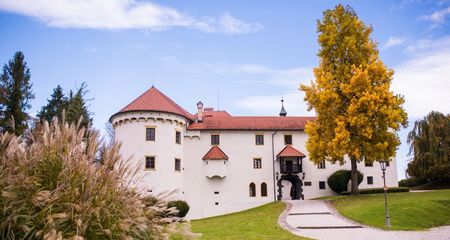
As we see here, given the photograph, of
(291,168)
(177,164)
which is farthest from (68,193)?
(291,168)

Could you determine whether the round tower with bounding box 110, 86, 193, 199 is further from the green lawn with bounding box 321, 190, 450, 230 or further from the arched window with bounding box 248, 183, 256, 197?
the green lawn with bounding box 321, 190, 450, 230

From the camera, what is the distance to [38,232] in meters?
4.98

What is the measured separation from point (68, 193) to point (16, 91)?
99.7ft

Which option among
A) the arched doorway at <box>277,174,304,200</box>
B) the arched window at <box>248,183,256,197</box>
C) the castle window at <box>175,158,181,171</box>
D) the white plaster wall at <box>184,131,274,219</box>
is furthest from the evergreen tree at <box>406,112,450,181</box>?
the castle window at <box>175,158,181,171</box>

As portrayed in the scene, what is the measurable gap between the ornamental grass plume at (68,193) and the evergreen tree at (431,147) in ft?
125

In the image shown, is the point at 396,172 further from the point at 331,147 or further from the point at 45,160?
the point at 45,160

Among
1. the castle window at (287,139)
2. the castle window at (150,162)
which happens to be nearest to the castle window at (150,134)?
the castle window at (150,162)

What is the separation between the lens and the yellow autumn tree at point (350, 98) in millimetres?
28062

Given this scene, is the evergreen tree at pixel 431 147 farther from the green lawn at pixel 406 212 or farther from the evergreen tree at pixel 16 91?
the evergreen tree at pixel 16 91

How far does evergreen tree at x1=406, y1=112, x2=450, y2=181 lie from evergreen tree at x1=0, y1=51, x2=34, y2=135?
36.4 metres

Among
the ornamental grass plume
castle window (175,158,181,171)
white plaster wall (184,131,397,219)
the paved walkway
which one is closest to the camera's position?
the ornamental grass plume

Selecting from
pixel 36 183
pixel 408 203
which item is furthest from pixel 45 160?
pixel 408 203

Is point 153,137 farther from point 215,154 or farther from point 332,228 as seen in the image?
point 332,228

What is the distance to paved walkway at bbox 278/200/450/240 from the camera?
51.9 feet
